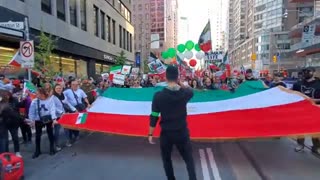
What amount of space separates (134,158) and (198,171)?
5.84 feet

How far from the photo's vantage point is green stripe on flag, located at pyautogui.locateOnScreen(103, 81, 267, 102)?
392 inches

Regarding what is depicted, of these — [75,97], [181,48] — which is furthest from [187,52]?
Answer: [75,97]

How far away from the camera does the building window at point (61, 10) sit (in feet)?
98.5

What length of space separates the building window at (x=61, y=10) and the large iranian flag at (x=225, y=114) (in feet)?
68.4

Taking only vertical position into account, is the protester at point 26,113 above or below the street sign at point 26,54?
below

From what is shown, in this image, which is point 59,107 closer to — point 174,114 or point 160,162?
point 160,162

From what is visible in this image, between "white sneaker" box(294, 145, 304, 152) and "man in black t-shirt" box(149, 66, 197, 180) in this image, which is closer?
"man in black t-shirt" box(149, 66, 197, 180)

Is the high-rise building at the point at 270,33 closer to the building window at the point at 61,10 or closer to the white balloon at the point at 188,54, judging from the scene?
the white balloon at the point at 188,54

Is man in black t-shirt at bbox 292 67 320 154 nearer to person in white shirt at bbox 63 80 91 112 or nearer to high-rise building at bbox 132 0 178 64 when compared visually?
person in white shirt at bbox 63 80 91 112

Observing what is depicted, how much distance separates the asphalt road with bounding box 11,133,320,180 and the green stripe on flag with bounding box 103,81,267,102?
116 cm

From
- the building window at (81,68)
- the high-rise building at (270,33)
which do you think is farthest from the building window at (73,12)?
the high-rise building at (270,33)

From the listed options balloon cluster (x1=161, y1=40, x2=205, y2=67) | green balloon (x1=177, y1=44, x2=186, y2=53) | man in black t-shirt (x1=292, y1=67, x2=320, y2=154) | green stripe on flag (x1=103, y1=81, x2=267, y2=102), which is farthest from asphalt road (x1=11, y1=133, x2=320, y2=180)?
green balloon (x1=177, y1=44, x2=186, y2=53)

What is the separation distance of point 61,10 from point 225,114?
79.6 ft

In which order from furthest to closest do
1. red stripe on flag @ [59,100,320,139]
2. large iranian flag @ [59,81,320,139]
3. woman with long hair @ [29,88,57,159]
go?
woman with long hair @ [29,88,57,159] → large iranian flag @ [59,81,320,139] → red stripe on flag @ [59,100,320,139]
